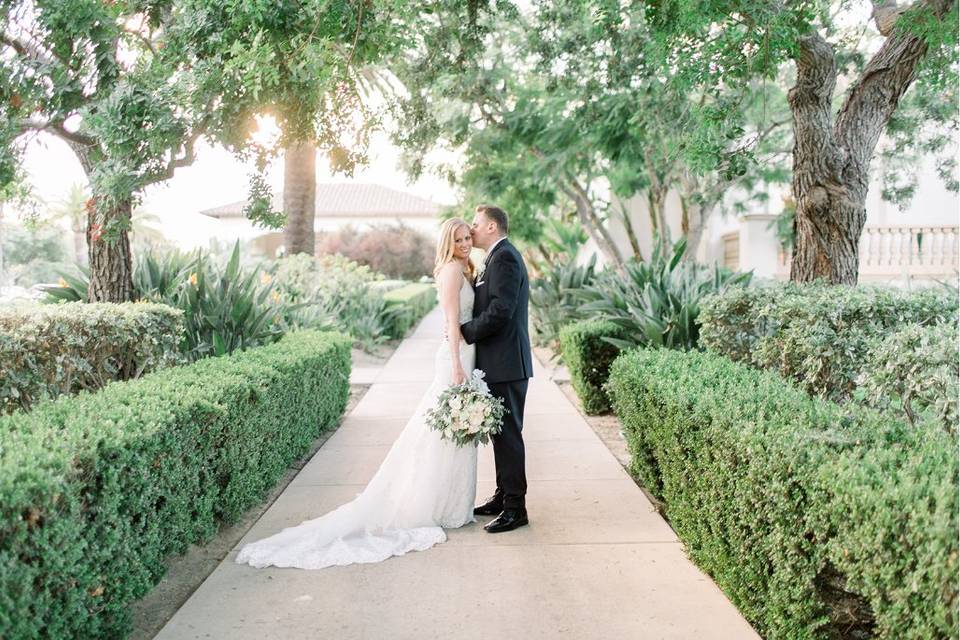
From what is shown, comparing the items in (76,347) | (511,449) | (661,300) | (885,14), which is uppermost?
(885,14)

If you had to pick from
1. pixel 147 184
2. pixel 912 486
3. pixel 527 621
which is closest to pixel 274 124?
pixel 147 184

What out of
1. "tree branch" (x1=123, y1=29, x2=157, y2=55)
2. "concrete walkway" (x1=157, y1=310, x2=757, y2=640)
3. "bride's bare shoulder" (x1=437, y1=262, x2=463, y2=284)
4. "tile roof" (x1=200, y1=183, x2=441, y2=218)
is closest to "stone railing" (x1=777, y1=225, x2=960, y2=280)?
"concrete walkway" (x1=157, y1=310, x2=757, y2=640)

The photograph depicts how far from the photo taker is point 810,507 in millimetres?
3072

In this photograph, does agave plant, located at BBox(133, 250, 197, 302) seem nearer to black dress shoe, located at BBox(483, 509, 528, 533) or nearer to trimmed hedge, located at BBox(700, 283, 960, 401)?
black dress shoe, located at BBox(483, 509, 528, 533)

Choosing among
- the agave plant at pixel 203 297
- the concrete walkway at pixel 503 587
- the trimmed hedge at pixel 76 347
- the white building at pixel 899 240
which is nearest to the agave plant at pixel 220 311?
the agave plant at pixel 203 297

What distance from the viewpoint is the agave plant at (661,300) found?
861cm

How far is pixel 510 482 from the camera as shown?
5344 millimetres

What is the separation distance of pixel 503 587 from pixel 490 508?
1.37 metres

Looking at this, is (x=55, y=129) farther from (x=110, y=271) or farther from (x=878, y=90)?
(x=878, y=90)

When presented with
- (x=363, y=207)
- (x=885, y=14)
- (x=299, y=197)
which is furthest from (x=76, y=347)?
(x=363, y=207)

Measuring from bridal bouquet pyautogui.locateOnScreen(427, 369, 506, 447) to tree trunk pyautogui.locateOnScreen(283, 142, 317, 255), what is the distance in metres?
12.2

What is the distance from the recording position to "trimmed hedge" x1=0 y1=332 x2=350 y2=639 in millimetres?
2884

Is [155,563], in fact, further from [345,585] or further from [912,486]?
[912,486]

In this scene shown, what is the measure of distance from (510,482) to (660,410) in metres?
1.09
